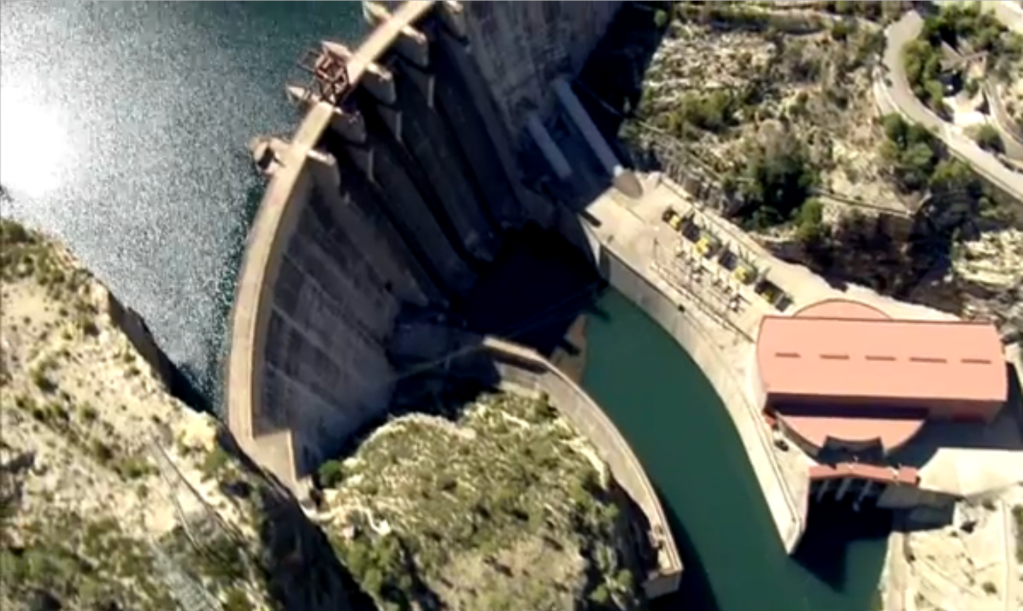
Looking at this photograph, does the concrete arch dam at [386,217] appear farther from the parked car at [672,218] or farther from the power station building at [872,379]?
the power station building at [872,379]

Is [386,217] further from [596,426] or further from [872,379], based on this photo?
[872,379]

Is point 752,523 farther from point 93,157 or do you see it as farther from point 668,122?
point 93,157

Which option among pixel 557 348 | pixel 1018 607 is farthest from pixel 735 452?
pixel 1018 607

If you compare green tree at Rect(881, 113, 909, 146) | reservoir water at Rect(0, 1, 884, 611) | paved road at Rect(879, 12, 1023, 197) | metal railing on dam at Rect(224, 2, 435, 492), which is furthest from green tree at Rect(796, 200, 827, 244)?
metal railing on dam at Rect(224, 2, 435, 492)

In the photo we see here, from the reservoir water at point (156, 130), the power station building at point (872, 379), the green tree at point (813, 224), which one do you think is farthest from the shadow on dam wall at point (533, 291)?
the reservoir water at point (156, 130)

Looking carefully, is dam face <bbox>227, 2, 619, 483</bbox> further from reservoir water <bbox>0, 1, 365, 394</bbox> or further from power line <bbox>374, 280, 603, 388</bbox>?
reservoir water <bbox>0, 1, 365, 394</bbox>

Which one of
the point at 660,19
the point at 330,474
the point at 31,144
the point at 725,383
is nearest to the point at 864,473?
the point at 725,383

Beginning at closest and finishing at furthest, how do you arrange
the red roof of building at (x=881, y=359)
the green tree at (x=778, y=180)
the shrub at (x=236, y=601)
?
the shrub at (x=236, y=601)
the red roof of building at (x=881, y=359)
the green tree at (x=778, y=180)
